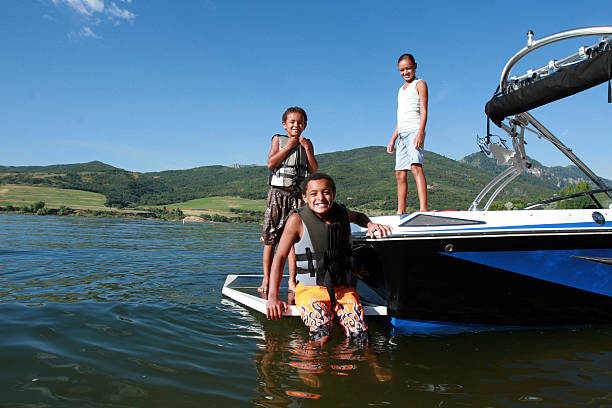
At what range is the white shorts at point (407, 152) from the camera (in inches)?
190

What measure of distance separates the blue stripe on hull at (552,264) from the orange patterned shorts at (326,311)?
95 cm

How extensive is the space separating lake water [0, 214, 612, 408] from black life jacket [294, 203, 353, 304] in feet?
1.69

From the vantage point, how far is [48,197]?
7469 cm

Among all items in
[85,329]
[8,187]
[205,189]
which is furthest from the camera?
[205,189]

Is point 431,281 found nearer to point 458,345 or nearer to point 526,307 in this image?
point 458,345

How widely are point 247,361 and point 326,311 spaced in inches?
29.8

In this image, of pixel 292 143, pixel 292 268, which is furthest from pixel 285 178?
pixel 292 268

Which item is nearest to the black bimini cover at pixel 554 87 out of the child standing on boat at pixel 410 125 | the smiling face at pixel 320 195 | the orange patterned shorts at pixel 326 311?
the child standing on boat at pixel 410 125

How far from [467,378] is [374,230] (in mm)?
1350

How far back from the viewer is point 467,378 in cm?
274

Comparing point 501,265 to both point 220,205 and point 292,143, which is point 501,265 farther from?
point 220,205

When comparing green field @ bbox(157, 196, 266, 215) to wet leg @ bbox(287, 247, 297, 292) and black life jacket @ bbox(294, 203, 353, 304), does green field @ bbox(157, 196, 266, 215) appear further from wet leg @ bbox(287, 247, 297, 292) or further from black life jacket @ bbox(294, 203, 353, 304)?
black life jacket @ bbox(294, 203, 353, 304)

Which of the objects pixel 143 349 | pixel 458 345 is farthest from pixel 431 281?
pixel 143 349

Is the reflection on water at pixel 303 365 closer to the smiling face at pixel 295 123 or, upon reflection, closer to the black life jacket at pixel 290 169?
the black life jacket at pixel 290 169
